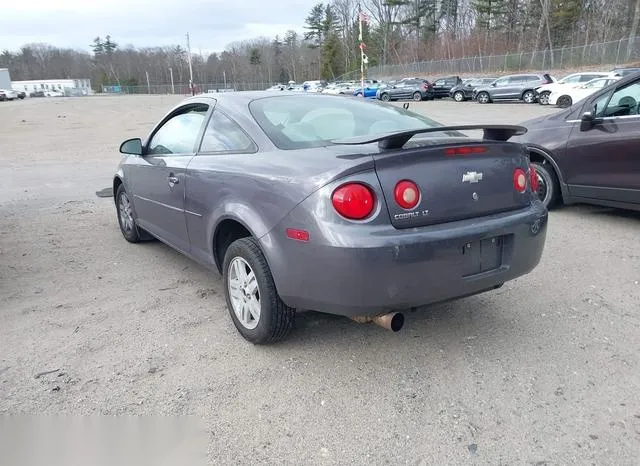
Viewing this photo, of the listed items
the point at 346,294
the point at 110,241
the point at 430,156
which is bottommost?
the point at 110,241

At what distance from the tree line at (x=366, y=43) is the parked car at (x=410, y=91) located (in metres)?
19.1

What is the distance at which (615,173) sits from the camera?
5.50 m

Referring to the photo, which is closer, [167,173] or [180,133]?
[167,173]

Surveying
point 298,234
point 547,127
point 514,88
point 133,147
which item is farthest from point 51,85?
point 298,234

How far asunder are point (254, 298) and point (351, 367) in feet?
2.32

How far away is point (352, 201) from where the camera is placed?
8.68 ft

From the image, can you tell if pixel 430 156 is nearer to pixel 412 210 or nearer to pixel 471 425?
pixel 412 210

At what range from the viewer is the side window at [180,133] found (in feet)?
13.2

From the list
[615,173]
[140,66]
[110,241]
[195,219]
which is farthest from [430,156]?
[140,66]

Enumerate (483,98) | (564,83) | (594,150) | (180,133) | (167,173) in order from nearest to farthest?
(167,173)
(180,133)
(594,150)
(564,83)
(483,98)

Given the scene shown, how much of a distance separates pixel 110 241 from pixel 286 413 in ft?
12.6

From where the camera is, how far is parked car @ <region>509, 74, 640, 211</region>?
5.39m

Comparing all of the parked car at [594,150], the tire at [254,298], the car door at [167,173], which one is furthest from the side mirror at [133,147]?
the parked car at [594,150]

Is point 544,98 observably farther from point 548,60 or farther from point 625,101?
point 625,101
